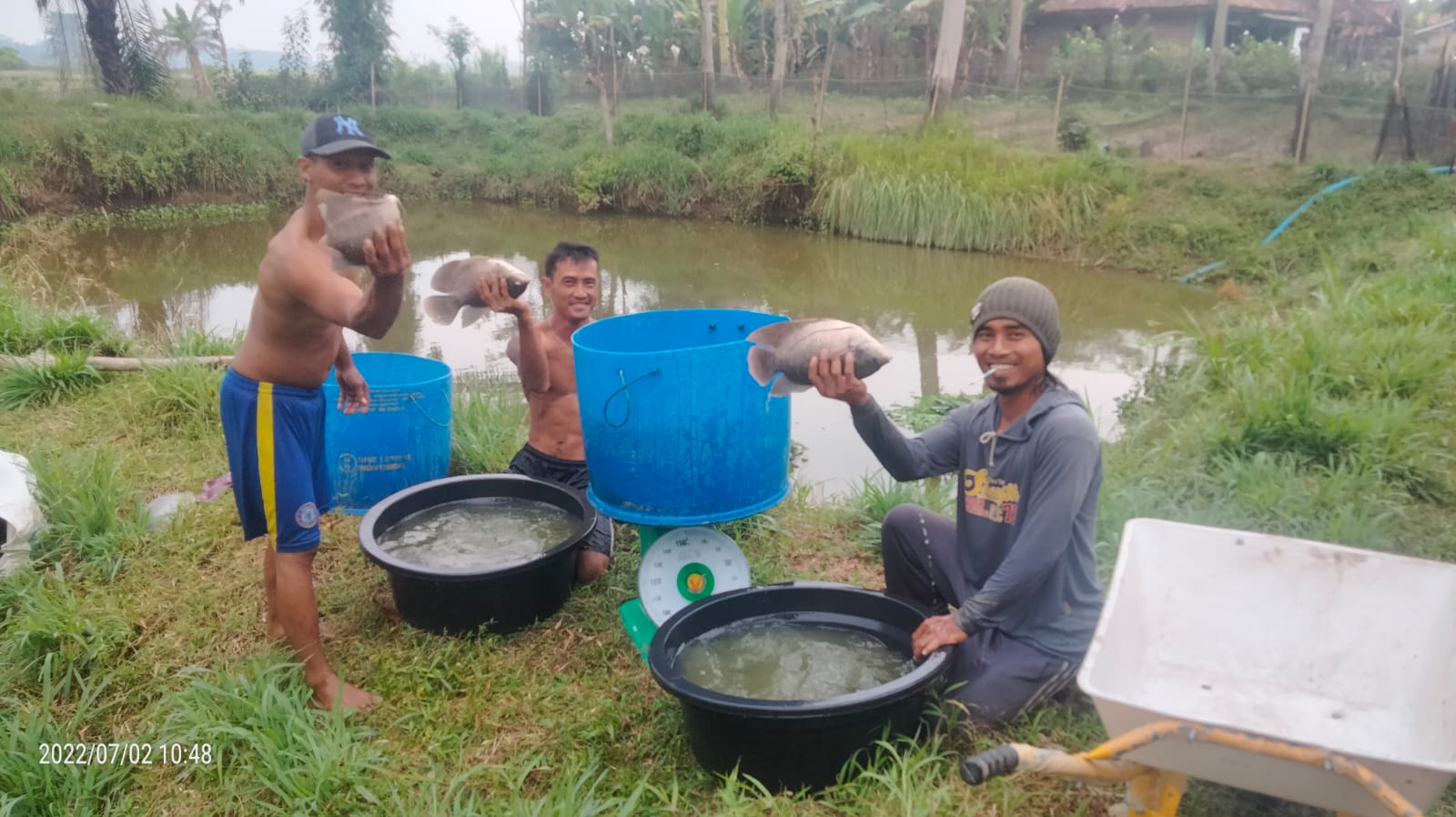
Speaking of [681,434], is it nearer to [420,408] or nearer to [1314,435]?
[420,408]

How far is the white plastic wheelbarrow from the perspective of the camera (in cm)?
192

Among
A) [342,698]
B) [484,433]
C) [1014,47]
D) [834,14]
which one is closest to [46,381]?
[484,433]

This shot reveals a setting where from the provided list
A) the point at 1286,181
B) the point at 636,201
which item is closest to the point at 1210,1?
the point at 1286,181

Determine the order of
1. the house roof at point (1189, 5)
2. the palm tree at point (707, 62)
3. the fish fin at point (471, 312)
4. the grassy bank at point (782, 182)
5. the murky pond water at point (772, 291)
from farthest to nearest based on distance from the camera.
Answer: the house roof at point (1189, 5)
the palm tree at point (707, 62)
the grassy bank at point (782, 182)
the murky pond water at point (772, 291)
the fish fin at point (471, 312)

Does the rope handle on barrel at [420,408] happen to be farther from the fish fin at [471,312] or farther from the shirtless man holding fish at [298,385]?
the shirtless man holding fish at [298,385]

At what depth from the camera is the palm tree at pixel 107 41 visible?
19188mm

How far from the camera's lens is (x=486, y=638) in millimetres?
3104

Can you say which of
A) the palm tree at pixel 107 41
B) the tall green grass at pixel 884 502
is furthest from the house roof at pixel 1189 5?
the tall green grass at pixel 884 502

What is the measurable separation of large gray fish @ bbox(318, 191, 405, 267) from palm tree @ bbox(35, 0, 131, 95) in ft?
72.6

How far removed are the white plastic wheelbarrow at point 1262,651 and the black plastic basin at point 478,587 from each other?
1.78 metres

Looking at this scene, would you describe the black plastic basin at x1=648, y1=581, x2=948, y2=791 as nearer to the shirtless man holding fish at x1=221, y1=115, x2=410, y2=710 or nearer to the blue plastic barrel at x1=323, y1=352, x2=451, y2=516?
the shirtless man holding fish at x1=221, y1=115, x2=410, y2=710

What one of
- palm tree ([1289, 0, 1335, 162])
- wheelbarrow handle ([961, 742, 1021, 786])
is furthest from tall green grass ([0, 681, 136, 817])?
palm tree ([1289, 0, 1335, 162])

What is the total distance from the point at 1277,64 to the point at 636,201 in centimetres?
1265

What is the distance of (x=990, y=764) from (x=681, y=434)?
1306mm
